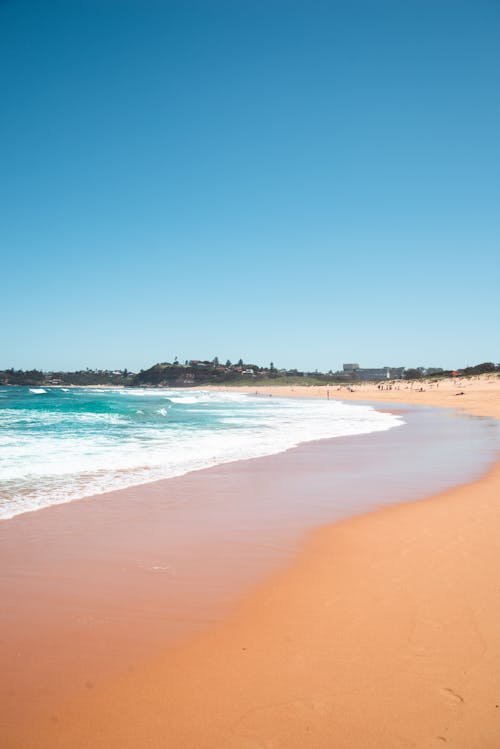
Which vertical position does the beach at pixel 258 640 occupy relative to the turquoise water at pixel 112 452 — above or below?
above

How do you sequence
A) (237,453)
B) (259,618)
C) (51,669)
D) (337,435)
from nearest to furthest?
(51,669) < (259,618) < (237,453) < (337,435)

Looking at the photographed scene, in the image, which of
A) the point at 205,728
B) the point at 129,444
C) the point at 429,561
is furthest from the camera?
the point at 129,444

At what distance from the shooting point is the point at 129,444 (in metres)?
15.3

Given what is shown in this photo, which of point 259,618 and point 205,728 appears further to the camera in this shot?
point 259,618

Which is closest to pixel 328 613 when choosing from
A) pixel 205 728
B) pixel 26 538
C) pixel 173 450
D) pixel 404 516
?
pixel 205 728

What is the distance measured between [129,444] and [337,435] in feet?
25.1

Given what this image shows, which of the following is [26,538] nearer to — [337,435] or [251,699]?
[251,699]

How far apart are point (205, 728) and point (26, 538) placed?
165 inches

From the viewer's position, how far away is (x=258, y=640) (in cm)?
360

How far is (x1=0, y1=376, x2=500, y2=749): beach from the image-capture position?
2713 mm

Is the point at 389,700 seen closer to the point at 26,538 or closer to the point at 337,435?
the point at 26,538

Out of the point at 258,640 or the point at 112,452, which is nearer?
the point at 258,640

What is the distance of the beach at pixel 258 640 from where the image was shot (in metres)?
2.71

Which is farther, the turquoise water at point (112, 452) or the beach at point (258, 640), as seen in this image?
the turquoise water at point (112, 452)
